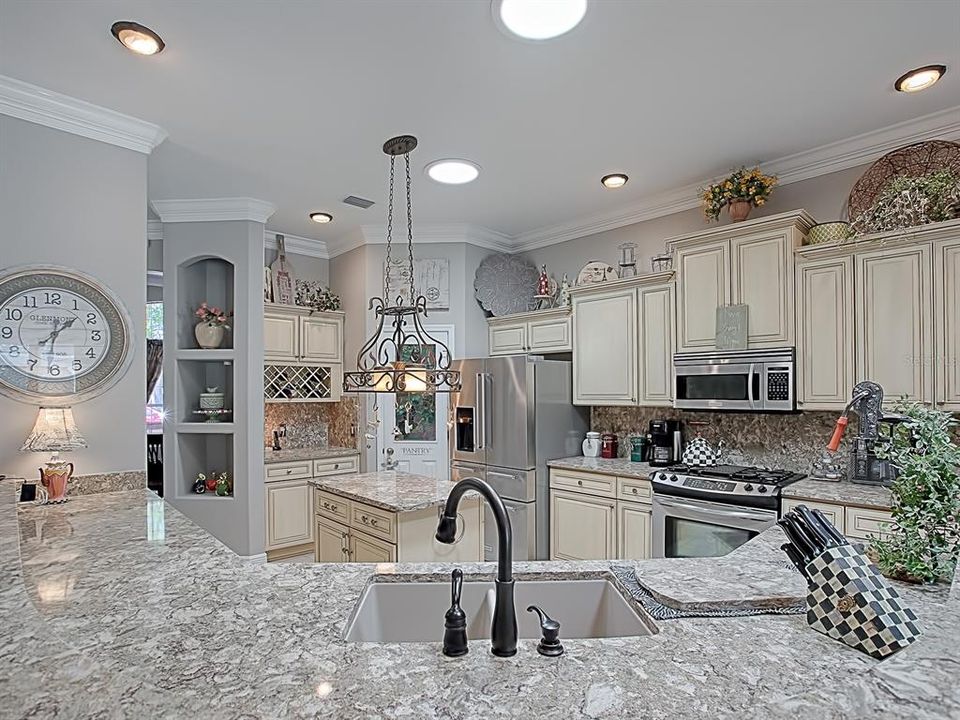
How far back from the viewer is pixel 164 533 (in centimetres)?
200

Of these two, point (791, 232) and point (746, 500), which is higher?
point (791, 232)

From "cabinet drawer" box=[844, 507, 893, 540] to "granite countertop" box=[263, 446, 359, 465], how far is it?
12.4ft

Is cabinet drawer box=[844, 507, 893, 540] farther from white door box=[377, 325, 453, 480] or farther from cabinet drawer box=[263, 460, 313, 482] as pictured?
cabinet drawer box=[263, 460, 313, 482]

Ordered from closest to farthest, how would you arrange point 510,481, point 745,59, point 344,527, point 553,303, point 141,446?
point 745,59 → point 141,446 → point 344,527 → point 510,481 → point 553,303

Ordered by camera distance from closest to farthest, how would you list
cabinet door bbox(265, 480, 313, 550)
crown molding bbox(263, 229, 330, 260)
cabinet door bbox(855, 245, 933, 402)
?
cabinet door bbox(855, 245, 933, 402), cabinet door bbox(265, 480, 313, 550), crown molding bbox(263, 229, 330, 260)

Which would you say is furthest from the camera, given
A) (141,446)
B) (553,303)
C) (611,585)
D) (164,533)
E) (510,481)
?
(553,303)

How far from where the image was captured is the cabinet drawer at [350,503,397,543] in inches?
115

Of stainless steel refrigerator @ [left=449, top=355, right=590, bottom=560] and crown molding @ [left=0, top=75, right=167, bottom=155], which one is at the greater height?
crown molding @ [left=0, top=75, right=167, bottom=155]

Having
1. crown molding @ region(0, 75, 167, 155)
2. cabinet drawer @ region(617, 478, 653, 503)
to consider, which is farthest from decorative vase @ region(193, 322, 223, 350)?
cabinet drawer @ region(617, 478, 653, 503)

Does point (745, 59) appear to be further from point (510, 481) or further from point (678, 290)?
point (510, 481)

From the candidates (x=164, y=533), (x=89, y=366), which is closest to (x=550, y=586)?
(x=164, y=533)

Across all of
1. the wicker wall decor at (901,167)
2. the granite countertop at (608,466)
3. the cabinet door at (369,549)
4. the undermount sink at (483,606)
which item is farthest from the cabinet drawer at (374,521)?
the wicker wall decor at (901,167)

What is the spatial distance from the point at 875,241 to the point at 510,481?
9.05 feet

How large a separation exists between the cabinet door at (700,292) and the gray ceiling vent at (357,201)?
235 centimetres
